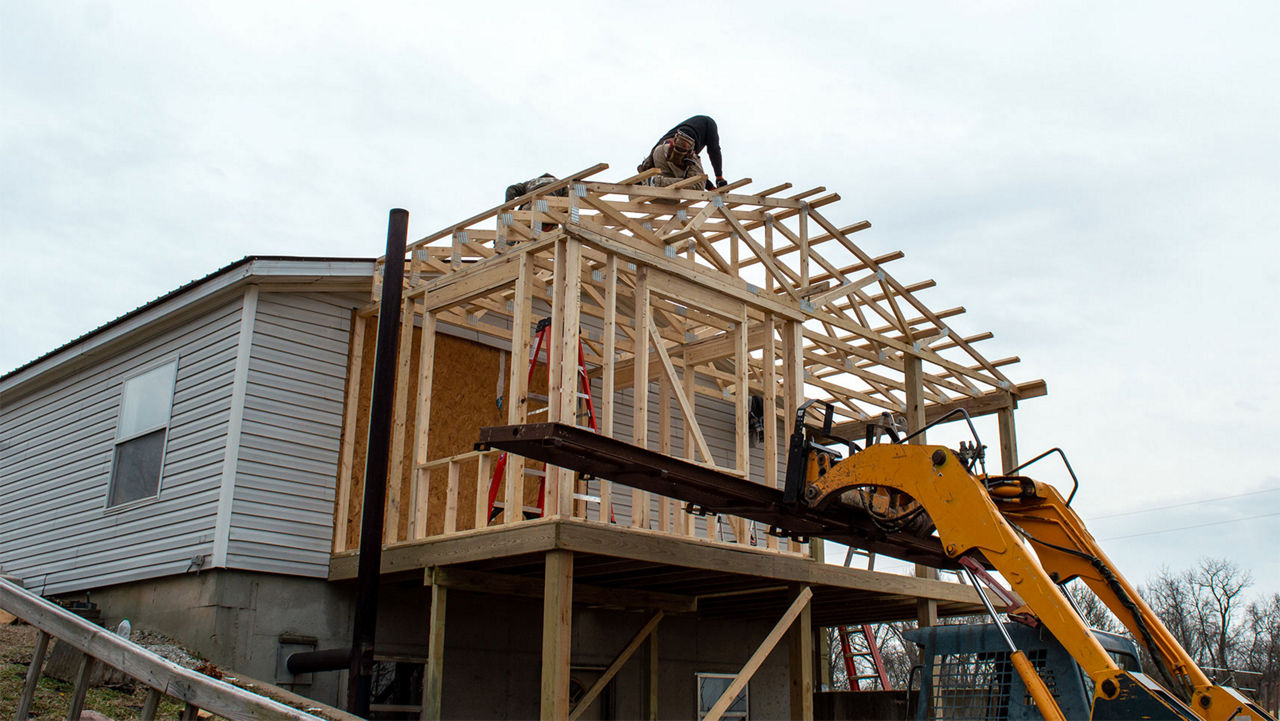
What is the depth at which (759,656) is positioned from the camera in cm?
1032

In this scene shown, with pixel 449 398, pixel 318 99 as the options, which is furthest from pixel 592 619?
pixel 318 99

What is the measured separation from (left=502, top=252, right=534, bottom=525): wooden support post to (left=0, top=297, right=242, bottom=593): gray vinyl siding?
11.4 feet

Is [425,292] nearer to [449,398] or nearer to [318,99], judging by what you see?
[449,398]

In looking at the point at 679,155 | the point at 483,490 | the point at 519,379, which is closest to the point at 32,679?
the point at 483,490

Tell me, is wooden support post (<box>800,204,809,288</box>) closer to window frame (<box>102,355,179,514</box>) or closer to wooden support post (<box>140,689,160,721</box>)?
window frame (<box>102,355,179,514</box>)

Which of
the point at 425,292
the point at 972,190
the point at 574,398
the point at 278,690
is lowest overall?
the point at 278,690

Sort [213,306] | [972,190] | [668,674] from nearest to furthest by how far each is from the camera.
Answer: [213,306] → [668,674] → [972,190]

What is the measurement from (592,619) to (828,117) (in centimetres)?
720

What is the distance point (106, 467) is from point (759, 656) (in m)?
8.38

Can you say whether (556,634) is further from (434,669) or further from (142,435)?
(142,435)

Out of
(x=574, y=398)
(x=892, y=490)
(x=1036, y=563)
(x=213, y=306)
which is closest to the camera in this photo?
(x=1036, y=563)

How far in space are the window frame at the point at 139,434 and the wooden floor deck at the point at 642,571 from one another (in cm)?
256

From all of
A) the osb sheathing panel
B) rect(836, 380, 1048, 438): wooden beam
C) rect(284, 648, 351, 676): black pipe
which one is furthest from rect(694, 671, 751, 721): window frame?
rect(284, 648, 351, 676): black pipe

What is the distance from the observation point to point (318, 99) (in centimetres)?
2002
